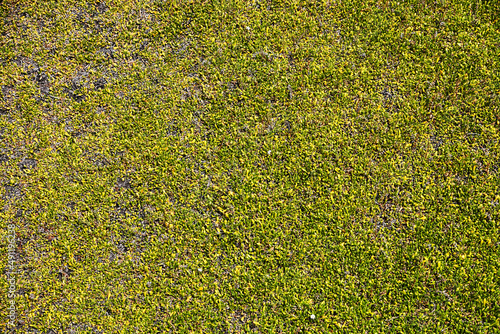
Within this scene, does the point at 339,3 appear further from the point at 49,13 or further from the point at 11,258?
the point at 11,258

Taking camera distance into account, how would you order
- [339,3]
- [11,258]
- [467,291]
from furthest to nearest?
[339,3]
[11,258]
[467,291]

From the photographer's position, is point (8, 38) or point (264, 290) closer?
point (264, 290)

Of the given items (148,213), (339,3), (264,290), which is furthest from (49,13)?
(264,290)

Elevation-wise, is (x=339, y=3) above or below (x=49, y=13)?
above

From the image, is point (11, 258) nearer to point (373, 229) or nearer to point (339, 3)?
point (373, 229)

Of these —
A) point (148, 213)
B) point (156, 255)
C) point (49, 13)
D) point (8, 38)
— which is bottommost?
point (156, 255)

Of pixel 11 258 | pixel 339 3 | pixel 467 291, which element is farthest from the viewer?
pixel 339 3

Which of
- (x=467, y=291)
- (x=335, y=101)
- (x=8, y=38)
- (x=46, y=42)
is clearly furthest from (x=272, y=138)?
(x=8, y=38)
